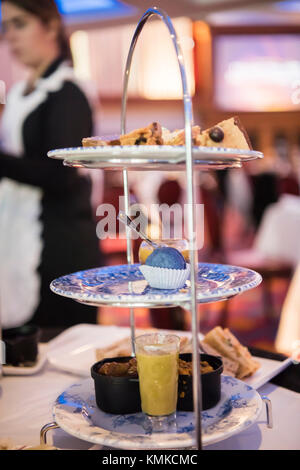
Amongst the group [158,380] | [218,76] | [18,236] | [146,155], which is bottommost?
[158,380]

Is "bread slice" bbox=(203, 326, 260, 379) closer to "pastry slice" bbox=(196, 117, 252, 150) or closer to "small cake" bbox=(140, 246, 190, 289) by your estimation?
"small cake" bbox=(140, 246, 190, 289)

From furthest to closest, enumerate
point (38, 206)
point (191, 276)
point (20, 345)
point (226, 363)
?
point (38, 206) < point (20, 345) < point (226, 363) < point (191, 276)

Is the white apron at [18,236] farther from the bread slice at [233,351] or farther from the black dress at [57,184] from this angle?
the bread slice at [233,351]

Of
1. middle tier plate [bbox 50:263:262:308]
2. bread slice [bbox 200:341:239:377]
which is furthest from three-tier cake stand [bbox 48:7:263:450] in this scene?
bread slice [bbox 200:341:239:377]

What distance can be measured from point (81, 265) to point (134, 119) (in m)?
4.87

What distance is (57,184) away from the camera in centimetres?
165

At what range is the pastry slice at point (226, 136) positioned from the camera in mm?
808

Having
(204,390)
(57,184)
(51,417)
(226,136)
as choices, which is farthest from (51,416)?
(57,184)

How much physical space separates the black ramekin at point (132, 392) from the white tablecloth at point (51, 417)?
75 mm

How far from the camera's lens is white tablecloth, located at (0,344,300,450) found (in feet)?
2.81

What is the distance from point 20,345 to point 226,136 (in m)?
0.68

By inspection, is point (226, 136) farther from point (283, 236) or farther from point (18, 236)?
point (283, 236)
